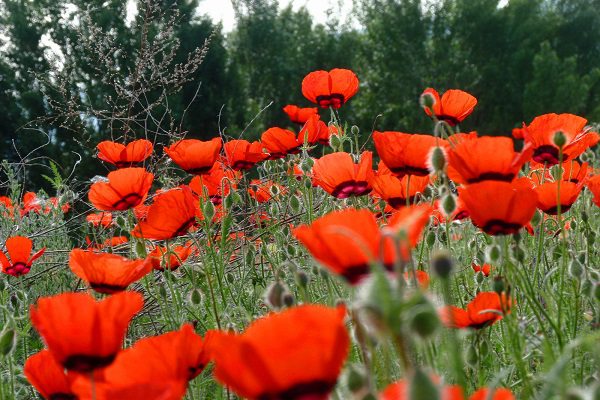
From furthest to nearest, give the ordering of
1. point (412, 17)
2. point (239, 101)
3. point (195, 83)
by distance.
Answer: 1. point (412, 17)
2. point (239, 101)
3. point (195, 83)

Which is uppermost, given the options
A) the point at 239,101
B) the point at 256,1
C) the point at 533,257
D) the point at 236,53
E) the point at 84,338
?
the point at 256,1

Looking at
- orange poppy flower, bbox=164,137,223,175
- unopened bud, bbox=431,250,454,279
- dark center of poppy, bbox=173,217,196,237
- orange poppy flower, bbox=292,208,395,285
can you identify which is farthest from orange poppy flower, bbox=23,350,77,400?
orange poppy flower, bbox=164,137,223,175

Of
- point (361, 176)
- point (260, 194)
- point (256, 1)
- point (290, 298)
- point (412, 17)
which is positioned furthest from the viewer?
point (412, 17)

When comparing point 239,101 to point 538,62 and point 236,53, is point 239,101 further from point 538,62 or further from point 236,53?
point 538,62

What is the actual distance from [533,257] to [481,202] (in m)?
1.48

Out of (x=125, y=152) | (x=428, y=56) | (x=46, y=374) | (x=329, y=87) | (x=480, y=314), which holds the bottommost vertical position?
(x=480, y=314)

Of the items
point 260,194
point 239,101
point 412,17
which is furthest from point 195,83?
point 260,194

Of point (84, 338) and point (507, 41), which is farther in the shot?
point (507, 41)

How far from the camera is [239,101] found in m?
17.5

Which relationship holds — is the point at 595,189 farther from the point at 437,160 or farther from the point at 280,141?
the point at 280,141

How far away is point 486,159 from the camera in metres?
1.23

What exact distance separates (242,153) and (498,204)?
4.89 ft

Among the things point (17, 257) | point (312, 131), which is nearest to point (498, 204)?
point (312, 131)

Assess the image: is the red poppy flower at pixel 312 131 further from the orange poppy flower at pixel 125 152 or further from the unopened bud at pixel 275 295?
the unopened bud at pixel 275 295
